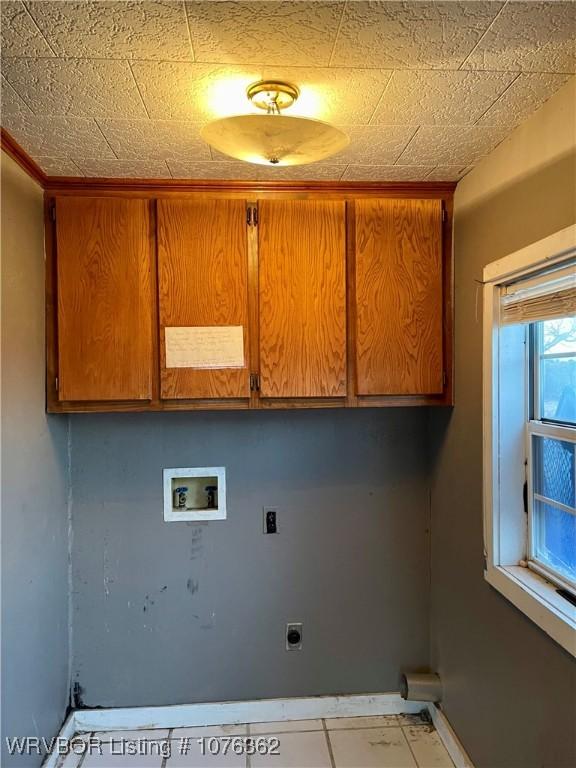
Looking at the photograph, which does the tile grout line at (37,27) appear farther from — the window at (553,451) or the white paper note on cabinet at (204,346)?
the window at (553,451)

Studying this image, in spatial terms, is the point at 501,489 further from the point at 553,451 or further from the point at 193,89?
the point at 193,89

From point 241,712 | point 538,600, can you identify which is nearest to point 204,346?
point 538,600

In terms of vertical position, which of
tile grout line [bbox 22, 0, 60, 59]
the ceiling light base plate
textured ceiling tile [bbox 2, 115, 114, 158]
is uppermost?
textured ceiling tile [bbox 2, 115, 114, 158]

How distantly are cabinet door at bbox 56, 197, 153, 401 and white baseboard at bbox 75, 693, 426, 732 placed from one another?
4.80 feet

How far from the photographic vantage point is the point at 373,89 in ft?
4.13

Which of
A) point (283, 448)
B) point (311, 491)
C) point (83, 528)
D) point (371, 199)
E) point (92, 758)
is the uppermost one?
point (371, 199)

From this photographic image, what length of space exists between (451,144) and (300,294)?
74 cm

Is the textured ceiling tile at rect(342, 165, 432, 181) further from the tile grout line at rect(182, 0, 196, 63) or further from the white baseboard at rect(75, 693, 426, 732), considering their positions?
the white baseboard at rect(75, 693, 426, 732)

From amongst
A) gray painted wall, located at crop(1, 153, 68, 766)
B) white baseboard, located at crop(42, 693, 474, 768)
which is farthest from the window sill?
gray painted wall, located at crop(1, 153, 68, 766)

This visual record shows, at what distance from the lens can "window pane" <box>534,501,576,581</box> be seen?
Answer: 143 cm

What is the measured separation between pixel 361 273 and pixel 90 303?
1.08 meters

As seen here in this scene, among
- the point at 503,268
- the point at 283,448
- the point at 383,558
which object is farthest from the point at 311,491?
the point at 503,268

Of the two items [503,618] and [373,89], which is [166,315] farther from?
[503,618]

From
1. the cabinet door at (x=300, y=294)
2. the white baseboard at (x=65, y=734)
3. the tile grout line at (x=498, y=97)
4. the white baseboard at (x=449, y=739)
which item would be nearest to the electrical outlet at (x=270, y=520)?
the cabinet door at (x=300, y=294)
